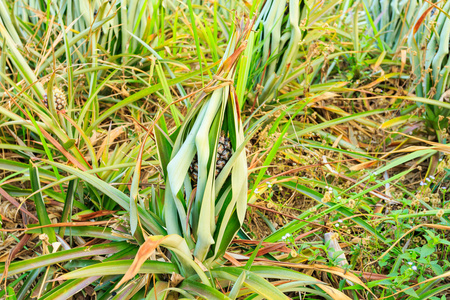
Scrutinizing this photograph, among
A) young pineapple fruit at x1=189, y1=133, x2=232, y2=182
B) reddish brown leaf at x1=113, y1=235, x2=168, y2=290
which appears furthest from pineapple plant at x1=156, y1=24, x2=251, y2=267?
reddish brown leaf at x1=113, y1=235, x2=168, y2=290

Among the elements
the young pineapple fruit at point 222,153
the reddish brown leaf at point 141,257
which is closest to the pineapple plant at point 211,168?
the young pineapple fruit at point 222,153

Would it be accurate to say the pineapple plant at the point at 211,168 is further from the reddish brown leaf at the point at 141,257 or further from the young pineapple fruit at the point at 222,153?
the reddish brown leaf at the point at 141,257

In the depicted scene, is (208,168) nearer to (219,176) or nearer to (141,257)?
(219,176)

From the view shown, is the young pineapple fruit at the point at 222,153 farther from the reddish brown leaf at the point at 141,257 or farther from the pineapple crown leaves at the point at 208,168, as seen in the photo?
the reddish brown leaf at the point at 141,257

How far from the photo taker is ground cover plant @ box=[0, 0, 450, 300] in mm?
767

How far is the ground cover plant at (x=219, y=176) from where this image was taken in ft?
2.52

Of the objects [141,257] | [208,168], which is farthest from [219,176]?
[141,257]

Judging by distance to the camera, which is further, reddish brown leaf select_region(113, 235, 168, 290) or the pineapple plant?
the pineapple plant

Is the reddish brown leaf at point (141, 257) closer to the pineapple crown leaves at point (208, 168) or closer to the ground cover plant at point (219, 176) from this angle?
the ground cover plant at point (219, 176)

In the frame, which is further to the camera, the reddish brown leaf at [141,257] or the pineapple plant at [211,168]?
the pineapple plant at [211,168]

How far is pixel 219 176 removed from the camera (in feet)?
2.51

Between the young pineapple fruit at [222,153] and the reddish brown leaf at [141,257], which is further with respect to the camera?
the young pineapple fruit at [222,153]

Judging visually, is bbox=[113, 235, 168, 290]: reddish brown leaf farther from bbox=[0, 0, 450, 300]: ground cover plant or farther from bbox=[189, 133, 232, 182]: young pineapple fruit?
bbox=[189, 133, 232, 182]: young pineapple fruit

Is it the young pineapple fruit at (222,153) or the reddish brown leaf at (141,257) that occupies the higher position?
the young pineapple fruit at (222,153)
